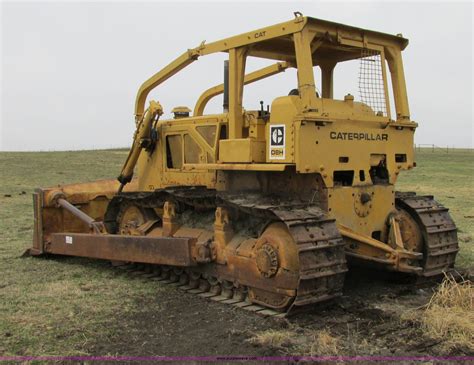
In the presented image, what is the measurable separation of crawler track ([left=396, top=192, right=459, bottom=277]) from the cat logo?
2217 mm

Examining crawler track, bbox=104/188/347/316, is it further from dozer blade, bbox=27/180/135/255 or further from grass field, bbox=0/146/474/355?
dozer blade, bbox=27/180/135/255

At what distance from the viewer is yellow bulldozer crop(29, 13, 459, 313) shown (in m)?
6.34

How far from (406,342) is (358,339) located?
44cm

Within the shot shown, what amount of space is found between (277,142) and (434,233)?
8.46 ft

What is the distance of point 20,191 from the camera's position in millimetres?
20219

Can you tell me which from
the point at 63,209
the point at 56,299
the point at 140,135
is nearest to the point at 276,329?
the point at 56,299

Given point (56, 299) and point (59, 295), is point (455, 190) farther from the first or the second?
point (56, 299)

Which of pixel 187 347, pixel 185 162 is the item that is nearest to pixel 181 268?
pixel 185 162

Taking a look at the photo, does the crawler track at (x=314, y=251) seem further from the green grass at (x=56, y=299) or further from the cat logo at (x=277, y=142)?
the green grass at (x=56, y=299)

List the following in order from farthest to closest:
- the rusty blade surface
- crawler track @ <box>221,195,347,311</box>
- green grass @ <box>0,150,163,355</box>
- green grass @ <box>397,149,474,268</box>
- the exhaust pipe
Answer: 1. green grass @ <box>397,149,474,268</box>
2. the exhaust pipe
3. the rusty blade surface
4. crawler track @ <box>221,195,347,311</box>
5. green grass @ <box>0,150,163,355</box>

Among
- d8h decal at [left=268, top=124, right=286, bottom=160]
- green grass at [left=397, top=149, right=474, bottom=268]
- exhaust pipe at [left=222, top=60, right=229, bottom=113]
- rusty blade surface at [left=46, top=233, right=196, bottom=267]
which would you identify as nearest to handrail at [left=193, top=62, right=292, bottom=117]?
exhaust pipe at [left=222, top=60, right=229, bottom=113]

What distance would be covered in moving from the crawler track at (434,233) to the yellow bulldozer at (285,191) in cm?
2

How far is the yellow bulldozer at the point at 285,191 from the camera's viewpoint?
6340mm

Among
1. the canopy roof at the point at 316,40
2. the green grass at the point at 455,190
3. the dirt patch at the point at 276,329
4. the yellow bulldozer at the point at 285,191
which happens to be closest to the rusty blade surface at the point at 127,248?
the yellow bulldozer at the point at 285,191
